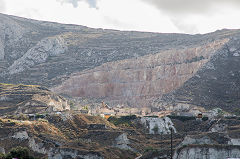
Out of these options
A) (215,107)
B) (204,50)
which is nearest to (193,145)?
(215,107)

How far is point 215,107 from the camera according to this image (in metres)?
143

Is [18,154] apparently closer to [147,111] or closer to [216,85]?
[147,111]

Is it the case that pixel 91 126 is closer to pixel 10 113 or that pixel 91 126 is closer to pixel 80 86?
pixel 10 113

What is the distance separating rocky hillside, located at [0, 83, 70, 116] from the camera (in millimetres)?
137000

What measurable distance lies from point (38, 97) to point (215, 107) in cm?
5180

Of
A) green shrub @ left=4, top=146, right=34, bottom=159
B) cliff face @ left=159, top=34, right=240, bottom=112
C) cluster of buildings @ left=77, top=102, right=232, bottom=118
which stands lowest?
green shrub @ left=4, top=146, right=34, bottom=159

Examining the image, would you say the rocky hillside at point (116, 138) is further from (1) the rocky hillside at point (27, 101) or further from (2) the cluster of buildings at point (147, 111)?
(1) the rocky hillside at point (27, 101)

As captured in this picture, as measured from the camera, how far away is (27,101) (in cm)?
14238

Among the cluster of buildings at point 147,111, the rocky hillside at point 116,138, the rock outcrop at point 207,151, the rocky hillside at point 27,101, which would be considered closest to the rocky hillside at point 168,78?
the cluster of buildings at point 147,111

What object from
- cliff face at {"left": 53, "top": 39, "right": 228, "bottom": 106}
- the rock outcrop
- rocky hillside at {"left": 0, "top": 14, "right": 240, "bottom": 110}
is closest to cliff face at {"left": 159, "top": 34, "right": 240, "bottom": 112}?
rocky hillside at {"left": 0, "top": 14, "right": 240, "bottom": 110}

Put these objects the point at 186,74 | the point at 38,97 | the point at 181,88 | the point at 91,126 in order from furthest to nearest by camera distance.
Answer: the point at 186,74
the point at 181,88
the point at 38,97
the point at 91,126

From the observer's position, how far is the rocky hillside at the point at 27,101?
5394 inches

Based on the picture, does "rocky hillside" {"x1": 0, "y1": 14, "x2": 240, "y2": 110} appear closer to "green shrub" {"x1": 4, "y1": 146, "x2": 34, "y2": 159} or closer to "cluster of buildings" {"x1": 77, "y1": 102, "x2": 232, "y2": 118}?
"cluster of buildings" {"x1": 77, "y1": 102, "x2": 232, "y2": 118}

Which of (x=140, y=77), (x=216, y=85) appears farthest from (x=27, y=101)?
(x=140, y=77)
